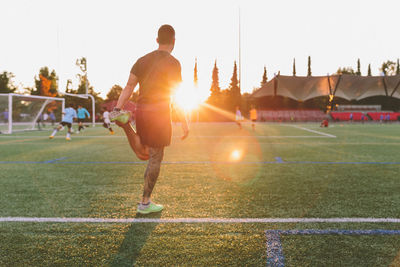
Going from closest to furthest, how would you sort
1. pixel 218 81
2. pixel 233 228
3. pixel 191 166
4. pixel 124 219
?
pixel 233 228 < pixel 124 219 < pixel 191 166 < pixel 218 81

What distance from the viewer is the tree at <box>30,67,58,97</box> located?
63.4 metres

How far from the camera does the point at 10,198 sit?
4020mm

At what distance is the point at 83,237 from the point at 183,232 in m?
0.85

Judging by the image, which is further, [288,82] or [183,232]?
[288,82]

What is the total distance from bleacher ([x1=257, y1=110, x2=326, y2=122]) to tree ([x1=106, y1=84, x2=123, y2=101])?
3446 cm

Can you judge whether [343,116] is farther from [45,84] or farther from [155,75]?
[45,84]

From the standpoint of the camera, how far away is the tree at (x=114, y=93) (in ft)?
236

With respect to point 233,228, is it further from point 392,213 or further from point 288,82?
point 288,82

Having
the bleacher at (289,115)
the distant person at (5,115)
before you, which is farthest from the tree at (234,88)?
the distant person at (5,115)

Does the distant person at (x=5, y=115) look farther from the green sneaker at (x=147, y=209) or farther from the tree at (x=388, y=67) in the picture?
the tree at (x=388, y=67)

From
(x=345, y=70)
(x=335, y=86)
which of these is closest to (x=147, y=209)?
(x=335, y=86)

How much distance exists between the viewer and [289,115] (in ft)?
163

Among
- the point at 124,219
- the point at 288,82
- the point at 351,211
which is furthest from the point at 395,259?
the point at 288,82

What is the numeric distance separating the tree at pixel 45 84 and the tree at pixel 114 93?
37.8 feet
